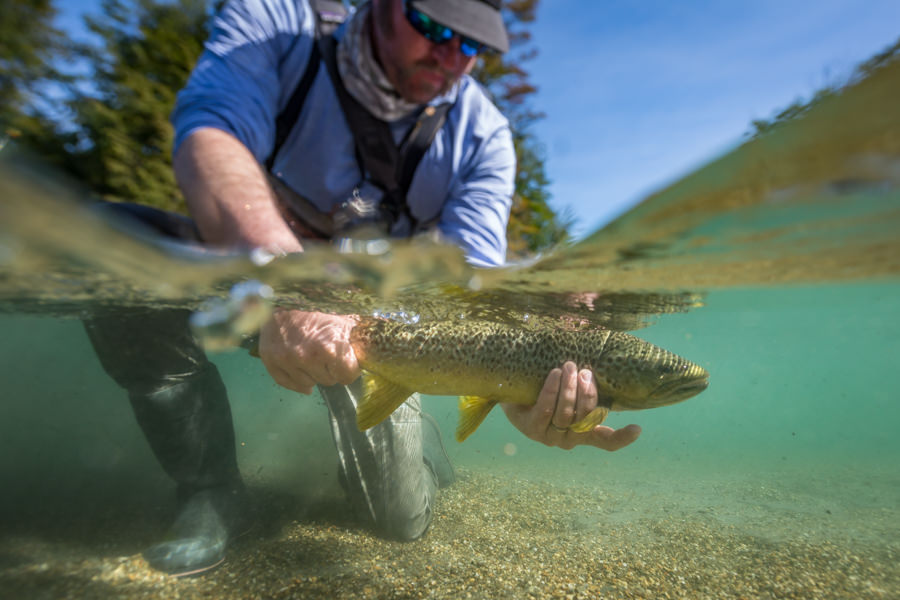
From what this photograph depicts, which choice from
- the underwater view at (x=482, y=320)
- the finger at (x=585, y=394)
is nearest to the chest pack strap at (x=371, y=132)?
the underwater view at (x=482, y=320)

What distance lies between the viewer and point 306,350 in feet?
9.88

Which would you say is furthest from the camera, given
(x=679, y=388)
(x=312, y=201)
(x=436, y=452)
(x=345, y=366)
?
(x=436, y=452)

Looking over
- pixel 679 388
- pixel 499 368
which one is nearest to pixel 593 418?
pixel 679 388

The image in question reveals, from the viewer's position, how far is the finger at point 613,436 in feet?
10.7

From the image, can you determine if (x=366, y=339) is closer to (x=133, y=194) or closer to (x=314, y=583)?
(x=314, y=583)

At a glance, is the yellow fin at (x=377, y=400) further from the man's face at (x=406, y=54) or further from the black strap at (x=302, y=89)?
the man's face at (x=406, y=54)

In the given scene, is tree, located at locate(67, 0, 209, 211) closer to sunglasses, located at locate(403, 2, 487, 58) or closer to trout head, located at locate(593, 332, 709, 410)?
sunglasses, located at locate(403, 2, 487, 58)

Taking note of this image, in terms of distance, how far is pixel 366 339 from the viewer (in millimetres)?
3355

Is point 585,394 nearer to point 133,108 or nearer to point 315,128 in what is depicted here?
point 315,128

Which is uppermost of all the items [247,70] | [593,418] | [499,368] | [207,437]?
[247,70]

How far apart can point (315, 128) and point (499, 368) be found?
3.13 metres

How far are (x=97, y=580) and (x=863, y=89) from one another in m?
5.68

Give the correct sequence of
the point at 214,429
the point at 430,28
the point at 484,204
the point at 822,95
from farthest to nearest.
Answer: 1. the point at 214,429
2. the point at 484,204
3. the point at 430,28
4. the point at 822,95

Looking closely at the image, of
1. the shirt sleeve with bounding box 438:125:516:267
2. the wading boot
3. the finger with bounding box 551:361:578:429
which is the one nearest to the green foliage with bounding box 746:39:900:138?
the finger with bounding box 551:361:578:429
